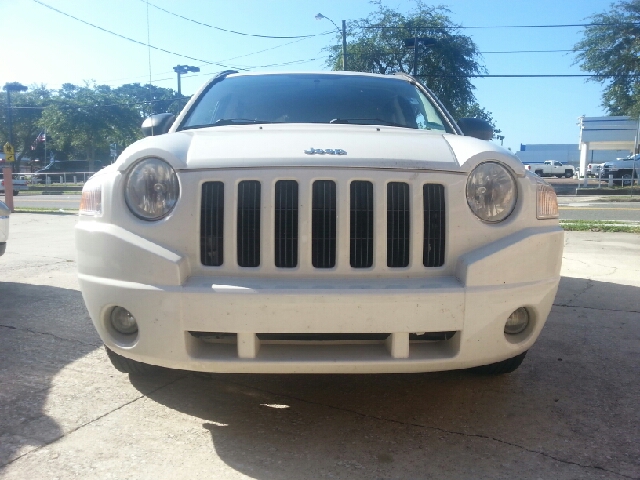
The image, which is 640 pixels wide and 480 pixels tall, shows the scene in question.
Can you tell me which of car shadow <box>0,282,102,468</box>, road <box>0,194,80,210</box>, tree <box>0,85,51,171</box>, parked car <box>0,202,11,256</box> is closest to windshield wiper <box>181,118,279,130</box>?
car shadow <box>0,282,102,468</box>

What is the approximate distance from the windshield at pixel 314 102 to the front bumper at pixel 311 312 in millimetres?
1423

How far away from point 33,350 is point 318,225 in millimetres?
2235

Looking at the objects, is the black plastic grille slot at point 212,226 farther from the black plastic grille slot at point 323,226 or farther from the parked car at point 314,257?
the black plastic grille slot at point 323,226

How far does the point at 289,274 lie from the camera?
2.38 metres

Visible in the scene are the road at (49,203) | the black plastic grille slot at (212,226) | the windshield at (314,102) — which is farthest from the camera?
the road at (49,203)

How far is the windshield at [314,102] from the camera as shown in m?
3.72

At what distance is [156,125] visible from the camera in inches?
152

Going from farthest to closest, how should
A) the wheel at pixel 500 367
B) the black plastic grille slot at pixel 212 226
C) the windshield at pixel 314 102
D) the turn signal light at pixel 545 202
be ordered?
the windshield at pixel 314 102, the wheel at pixel 500 367, the turn signal light at pixel 545 202, the black plastic grille slot at pixel 212 226

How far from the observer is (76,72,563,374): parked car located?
230 cm

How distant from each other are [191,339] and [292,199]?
2.25 ft

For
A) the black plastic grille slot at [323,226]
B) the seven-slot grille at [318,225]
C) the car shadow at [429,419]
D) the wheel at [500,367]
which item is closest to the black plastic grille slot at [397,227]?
the seven-slot grille at [318,225]

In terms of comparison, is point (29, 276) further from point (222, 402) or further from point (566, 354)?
point (566, 354)

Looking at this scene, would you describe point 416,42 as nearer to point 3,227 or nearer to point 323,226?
point 3,227

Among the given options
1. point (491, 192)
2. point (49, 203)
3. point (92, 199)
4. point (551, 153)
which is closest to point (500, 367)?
point (491, 192)
